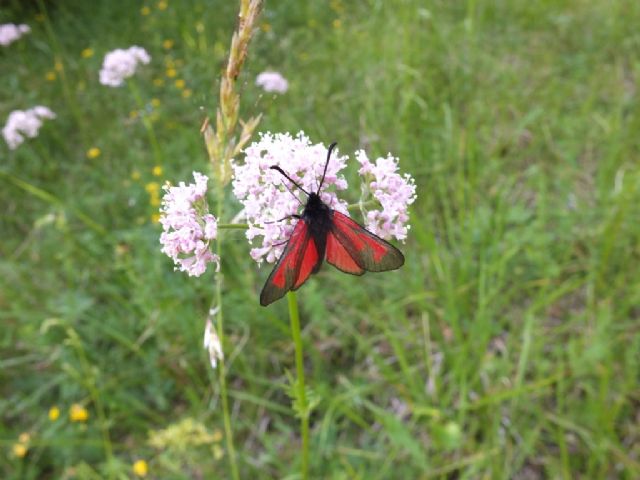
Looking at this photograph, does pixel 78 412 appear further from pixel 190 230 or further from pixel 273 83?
pixel 273 83

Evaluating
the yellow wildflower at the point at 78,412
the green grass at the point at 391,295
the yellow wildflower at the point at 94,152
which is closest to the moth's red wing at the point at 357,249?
the green grass at the point at 391,295

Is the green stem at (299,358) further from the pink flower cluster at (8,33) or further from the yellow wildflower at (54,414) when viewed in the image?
the pink flower cluster at (8,33)

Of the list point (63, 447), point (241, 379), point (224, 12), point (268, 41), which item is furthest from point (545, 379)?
point (224, 12)

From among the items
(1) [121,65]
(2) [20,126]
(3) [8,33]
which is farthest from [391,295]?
(3) [8,33]

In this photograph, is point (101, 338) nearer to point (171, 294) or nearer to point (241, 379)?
point (171, 294)

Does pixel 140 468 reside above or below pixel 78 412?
below

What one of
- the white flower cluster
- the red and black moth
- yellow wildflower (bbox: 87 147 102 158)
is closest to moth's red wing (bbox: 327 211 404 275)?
the red and black moth
